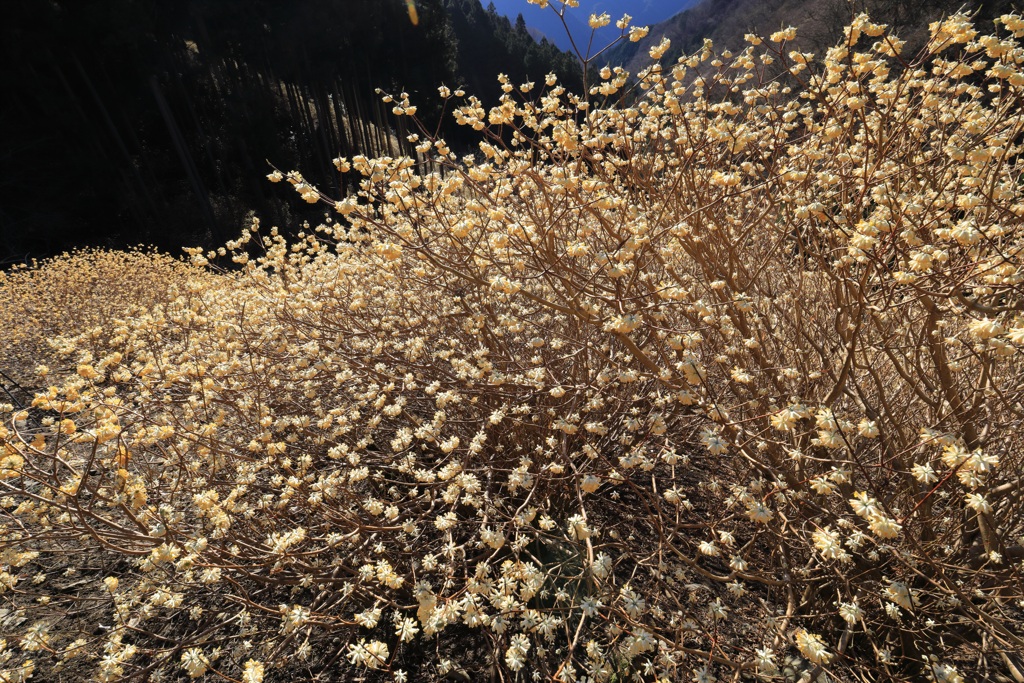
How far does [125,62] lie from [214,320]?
15.2m

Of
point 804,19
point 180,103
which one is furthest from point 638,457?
point 804,19

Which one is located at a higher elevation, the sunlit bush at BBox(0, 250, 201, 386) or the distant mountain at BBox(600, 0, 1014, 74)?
the distant mountain at BBox(600, 0, 1014, 74)

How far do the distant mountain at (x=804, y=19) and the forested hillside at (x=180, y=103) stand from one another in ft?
35.4

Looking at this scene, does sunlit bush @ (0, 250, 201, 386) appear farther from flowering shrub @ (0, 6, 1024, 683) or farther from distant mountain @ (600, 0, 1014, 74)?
distant mountain @ (600, 0, 1014, 74)

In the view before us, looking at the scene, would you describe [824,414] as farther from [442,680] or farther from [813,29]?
[813,29]

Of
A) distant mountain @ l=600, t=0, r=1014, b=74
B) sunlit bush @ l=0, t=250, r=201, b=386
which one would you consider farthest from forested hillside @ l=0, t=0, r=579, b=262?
distant mountain @ l=600, t=0, r=1014, b=74

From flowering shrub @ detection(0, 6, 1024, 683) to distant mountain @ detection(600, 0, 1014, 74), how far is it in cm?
74

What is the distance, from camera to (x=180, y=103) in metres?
17.6

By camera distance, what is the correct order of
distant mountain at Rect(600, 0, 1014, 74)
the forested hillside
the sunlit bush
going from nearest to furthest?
the sunlit bush
distant mountain at Rect(600, 0, 1014, 74)
the forested hillside

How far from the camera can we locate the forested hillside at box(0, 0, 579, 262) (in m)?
12.9

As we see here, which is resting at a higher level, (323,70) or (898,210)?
(323,70)

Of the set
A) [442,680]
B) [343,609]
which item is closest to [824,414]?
[442,680]

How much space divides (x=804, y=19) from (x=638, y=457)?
22.5m

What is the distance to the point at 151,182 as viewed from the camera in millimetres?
16344
